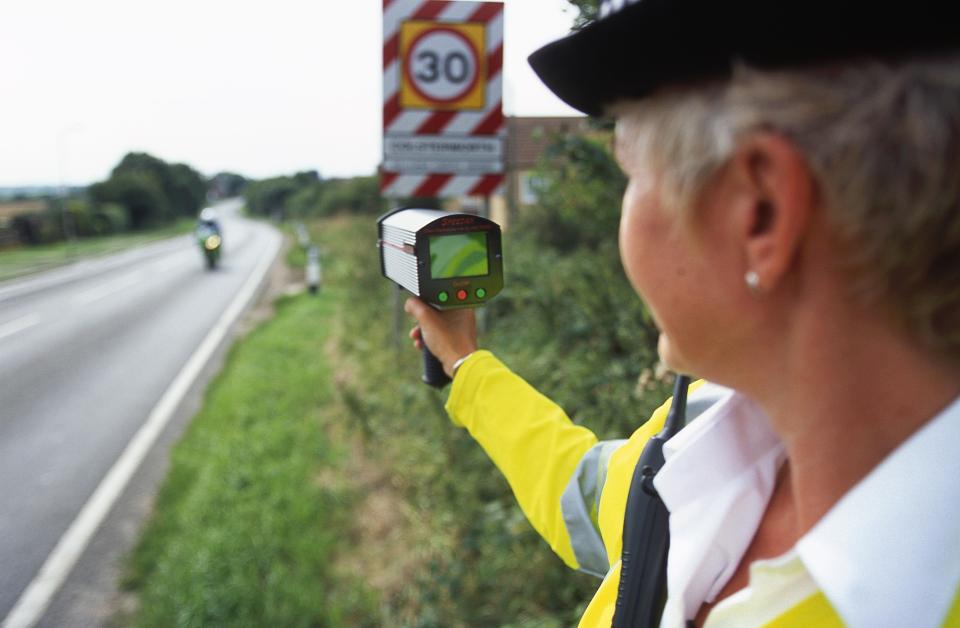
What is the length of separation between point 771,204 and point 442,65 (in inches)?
142


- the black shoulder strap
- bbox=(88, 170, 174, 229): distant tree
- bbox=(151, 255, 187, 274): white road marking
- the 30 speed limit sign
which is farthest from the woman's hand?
bbox=(88, 170, 174, 229): distant tree

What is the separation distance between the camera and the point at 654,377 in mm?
2492

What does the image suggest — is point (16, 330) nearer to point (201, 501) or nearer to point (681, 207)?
point (201, 501)

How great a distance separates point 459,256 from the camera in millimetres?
1352

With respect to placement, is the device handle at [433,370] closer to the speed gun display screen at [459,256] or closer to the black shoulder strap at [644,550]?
the speed gun display screen at [459,256]

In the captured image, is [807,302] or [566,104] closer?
[807,302]

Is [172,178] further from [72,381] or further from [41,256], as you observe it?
[72,381]

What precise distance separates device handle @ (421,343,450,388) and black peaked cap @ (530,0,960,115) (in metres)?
0.88

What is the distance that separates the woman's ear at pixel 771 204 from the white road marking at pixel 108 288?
1577 cm

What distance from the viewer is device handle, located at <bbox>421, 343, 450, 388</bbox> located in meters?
1.57

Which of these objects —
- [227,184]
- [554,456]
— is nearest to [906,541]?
[554,456]

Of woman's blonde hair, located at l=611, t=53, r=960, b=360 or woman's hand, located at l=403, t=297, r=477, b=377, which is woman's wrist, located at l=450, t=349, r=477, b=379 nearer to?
woman's hand, located at l=403, t=297, r=477, b=377

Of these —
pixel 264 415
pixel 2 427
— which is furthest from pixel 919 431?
pixel 2 427

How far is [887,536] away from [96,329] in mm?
12203
